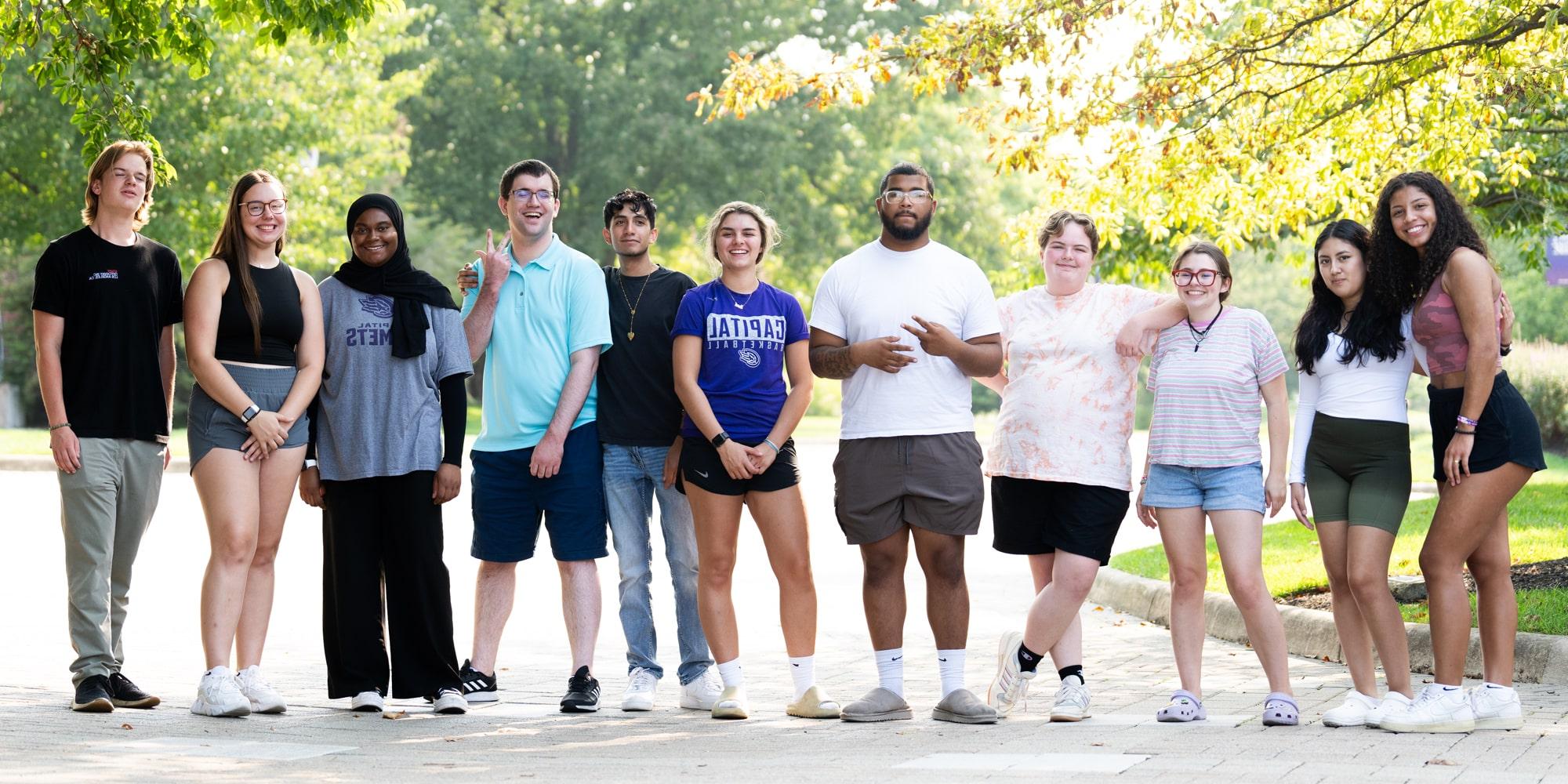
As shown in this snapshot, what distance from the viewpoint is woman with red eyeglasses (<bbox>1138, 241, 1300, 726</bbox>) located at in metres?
6.51

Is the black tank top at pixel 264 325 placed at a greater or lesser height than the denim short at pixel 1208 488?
greater

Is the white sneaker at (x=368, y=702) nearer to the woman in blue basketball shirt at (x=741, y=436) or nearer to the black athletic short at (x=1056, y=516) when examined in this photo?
the woman in blue basketball shirt at (x=741, y=436)

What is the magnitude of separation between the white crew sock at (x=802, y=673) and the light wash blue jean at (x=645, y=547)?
0.45 metres

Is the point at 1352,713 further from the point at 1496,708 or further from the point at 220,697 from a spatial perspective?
the point at 220,697

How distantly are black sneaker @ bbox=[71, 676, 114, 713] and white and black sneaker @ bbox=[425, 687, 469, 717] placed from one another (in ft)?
4.05

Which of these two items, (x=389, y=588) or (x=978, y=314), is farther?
(x=389, y=588)

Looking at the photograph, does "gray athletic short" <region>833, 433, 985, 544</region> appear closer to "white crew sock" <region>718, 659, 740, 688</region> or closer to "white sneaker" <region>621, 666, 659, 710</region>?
"white crew sock" <region>718, 659, 740, 688</region>

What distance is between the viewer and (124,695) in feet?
22.4

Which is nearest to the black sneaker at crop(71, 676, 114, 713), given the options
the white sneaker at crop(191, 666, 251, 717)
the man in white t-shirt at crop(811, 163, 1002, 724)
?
the white sneaker at crop(191, 666, 251, 717)

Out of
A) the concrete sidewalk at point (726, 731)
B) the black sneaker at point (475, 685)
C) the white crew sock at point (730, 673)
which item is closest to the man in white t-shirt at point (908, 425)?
the concrete sidewalk at point (726, 731)

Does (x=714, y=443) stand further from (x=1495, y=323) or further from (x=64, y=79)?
(x=64, y=79)

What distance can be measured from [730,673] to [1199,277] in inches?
94.4

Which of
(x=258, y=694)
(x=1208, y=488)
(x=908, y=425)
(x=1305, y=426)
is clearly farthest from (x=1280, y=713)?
(x=258, y=694)

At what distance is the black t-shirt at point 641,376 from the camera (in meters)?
7.00
